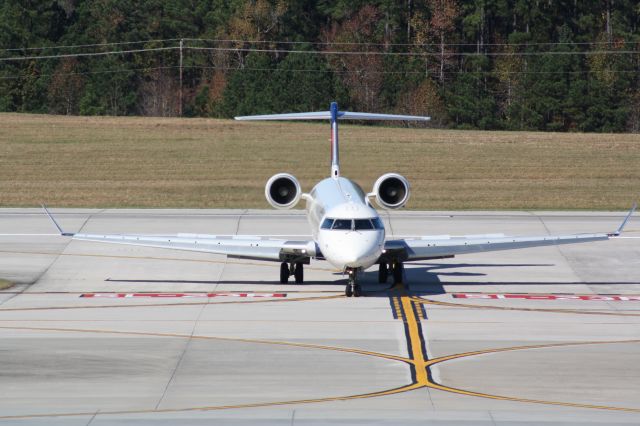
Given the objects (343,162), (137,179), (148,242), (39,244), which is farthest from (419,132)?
(148,242)

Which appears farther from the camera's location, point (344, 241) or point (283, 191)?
point (283, 191)

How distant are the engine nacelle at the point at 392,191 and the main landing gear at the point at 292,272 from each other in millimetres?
2924

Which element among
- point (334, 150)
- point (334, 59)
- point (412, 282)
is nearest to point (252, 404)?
point (412, 282)

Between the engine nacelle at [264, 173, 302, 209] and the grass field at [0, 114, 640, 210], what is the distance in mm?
22943

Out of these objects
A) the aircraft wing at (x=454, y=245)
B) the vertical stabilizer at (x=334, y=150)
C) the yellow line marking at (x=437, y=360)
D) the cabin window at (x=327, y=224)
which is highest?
the vertical stabilizer at (x=334, y=150)

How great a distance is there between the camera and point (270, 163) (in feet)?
250

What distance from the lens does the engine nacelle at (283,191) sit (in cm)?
3369

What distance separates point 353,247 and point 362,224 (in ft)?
2.52

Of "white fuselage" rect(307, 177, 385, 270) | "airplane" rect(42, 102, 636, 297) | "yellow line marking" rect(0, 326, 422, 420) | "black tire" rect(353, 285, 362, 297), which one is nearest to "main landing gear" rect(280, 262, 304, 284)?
"airplane" rect(42, 102, 636, 297)

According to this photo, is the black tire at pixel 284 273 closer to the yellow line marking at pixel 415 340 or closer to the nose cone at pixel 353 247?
the yellow line marking at pixel 415 340

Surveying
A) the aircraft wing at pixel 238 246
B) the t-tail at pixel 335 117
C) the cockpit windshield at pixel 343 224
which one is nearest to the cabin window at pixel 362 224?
the cockpit windshield at pixel 343 224

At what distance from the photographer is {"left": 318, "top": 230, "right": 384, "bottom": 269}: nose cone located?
28891 millimetres

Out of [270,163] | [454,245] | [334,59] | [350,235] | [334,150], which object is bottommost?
[270,163]

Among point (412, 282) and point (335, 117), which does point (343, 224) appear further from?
point (335, 117)
